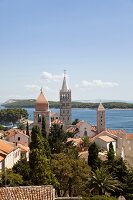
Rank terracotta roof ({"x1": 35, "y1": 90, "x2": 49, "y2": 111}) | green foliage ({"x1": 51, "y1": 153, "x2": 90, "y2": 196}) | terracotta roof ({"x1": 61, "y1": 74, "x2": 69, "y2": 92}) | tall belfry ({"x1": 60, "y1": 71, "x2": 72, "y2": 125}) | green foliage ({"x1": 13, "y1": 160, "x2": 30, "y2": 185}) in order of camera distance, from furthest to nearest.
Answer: terracotta roof ({"x1": 61, "y1": 74, "x2": 69, "y2": 92}) → tall belfry ({"x1": 60, "y1": 71, "x2": 72, "y2": 125}) → terracotta roof ({"x1": 35, "y1": 90, "x2": 49, "y2": 111}) → green foliage ({"x1": 51, "y1": 153, "x2": 90, "y2": 196}) → green foliage ({"x1": 13, "y1": 160, "x2": 30, "y2": 185})

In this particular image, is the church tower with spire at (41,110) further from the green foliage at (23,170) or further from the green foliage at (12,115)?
the green foliage at (12,115)

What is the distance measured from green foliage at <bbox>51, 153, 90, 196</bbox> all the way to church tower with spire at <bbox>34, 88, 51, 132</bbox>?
133ft

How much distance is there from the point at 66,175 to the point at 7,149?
273 inches

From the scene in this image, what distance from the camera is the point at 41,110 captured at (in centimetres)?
7481

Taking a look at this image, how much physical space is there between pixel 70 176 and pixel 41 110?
144ft

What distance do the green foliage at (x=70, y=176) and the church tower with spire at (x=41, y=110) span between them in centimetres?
4069

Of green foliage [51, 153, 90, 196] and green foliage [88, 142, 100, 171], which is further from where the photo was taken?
green foliage [88, 142, 100, 171]

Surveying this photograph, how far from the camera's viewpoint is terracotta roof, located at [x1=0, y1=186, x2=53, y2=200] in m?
17.6

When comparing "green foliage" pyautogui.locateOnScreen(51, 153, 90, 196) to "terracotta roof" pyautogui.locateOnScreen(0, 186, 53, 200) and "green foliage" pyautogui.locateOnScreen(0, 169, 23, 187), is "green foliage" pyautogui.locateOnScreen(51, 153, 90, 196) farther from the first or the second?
"terracotta roof" pyautogui.locateOnScreen(0, 186, 53, 200)

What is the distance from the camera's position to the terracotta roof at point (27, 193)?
17.6m

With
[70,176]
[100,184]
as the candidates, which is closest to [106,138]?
[70,176]

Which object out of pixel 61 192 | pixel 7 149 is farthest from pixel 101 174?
pixel 7 149

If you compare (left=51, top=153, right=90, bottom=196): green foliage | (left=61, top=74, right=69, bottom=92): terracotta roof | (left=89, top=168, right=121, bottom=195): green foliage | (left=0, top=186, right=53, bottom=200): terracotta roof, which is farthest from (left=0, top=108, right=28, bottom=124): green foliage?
(left=0, top=186, right=53, bottom=200): terracotta roof

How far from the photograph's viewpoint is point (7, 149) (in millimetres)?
36375
